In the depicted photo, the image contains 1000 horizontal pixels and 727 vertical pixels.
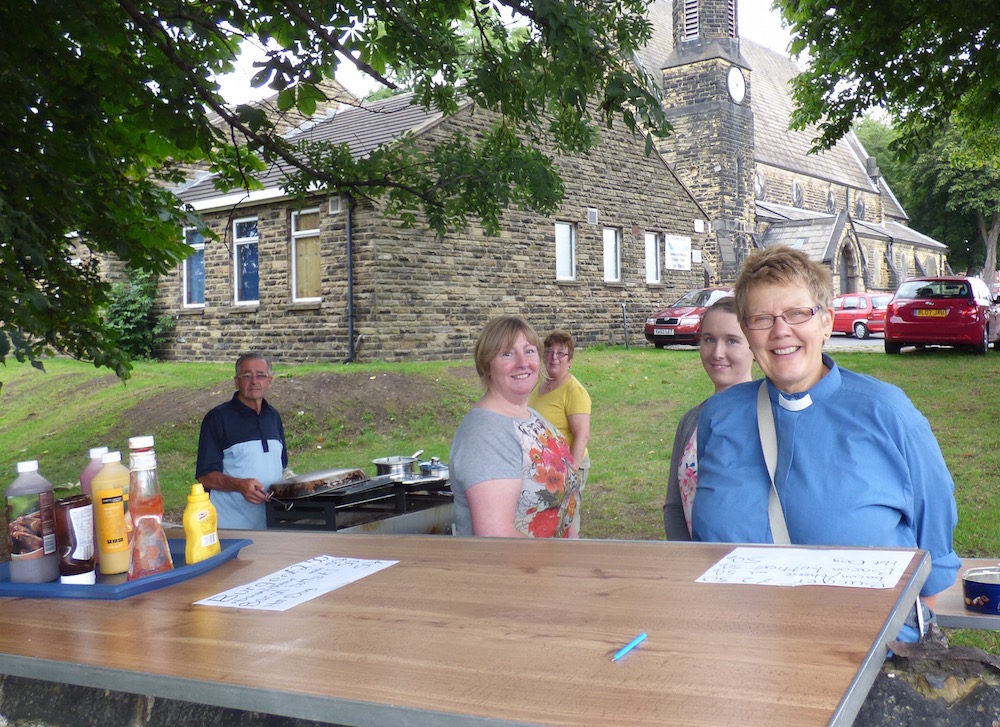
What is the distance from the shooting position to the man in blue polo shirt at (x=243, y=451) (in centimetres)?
583

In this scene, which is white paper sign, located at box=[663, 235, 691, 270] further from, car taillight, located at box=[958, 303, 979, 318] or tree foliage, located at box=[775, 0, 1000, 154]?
tree foliage, located at box=[775, 0, 1000, 154]

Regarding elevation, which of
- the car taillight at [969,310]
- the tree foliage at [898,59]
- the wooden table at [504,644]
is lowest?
the wooden table at [504,644]

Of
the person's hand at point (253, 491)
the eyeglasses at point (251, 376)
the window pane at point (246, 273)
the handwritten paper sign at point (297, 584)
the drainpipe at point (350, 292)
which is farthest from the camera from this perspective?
the window pane at point (246, 273)

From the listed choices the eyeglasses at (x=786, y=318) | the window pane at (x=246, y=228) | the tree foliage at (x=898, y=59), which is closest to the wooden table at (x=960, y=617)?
the eyeglasses at (x=786, y=318)

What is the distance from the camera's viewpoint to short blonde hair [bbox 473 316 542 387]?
12.5 feet

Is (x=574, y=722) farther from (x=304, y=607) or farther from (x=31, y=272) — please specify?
(x=31, y=272)

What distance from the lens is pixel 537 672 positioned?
5.28 feet

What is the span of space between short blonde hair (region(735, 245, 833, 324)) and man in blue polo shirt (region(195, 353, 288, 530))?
3.62 metres

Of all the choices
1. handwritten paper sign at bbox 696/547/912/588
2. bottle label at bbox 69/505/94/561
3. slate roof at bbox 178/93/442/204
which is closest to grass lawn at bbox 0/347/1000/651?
slate roof at bbox 178/93/442/204

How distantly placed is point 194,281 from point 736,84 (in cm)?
2358

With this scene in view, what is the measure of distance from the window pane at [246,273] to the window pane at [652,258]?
34.0 feet

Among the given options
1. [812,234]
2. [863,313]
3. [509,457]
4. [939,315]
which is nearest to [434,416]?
[509,457]

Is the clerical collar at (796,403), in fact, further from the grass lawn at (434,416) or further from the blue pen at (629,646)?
the grass lawn at (434,416)

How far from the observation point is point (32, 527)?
2.56 meters
